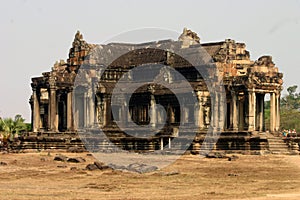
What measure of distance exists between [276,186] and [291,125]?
61.8 metres

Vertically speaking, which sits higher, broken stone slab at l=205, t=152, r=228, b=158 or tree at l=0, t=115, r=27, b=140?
tree at l=0, t=115, r=27, b=140

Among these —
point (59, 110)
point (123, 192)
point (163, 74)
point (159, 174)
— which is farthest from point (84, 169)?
point (59, 110)

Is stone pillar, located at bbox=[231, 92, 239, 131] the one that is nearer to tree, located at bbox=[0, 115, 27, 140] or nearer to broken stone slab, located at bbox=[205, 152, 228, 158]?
broken stone slab, located at bbox=[205, 152, 228, 158]

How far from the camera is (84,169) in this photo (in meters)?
39.1

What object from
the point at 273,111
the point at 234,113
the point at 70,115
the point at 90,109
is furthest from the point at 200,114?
the point at 70,115

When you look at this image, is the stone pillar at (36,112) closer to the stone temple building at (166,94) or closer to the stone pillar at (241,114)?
the stone temple building at (166,94)

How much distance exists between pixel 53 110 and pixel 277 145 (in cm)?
1751

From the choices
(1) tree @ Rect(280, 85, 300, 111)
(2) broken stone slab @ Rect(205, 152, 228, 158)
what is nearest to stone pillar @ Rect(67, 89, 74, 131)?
(2) broken stone slab @ Rect(205, 152, 228, 158)

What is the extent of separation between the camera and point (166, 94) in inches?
2354

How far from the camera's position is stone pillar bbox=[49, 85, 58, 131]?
202 ft

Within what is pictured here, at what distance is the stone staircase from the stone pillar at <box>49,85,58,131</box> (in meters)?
16.6

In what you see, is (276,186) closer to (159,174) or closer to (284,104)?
(159,174)

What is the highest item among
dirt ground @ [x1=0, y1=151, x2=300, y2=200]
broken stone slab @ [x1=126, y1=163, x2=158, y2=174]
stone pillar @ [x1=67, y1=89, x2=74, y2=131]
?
stone pillar @ [x1=67, y1=89, x2=74, y2=131]

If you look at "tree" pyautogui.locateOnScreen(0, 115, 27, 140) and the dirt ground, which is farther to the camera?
"tree" pyautogui.locateOnScreen(0, 115, 27, 140)
